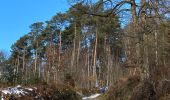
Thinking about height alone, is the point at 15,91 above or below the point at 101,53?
below

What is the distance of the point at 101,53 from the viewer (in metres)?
75.1

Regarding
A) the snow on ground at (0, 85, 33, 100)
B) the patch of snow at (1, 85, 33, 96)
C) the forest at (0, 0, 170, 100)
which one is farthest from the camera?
the forest at (0, 0, 170, 100)

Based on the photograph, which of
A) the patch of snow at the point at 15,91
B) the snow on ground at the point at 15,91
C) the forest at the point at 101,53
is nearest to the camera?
the snow on ground at the point at 15,91

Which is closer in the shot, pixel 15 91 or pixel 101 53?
pixel 15 91

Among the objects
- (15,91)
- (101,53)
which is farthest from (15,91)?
(101,53)

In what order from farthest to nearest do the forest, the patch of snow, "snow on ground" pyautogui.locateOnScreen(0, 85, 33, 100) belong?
the forest < the patch of snow < "snow on ground" pyautogui.locateOnScreen(0, 85, 33, 100)

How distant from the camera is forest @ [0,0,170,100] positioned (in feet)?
63.4

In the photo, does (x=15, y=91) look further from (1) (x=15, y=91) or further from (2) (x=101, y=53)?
(2) (x=101, y=53)

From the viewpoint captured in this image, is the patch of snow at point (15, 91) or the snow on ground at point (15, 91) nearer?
the snow on ground at point (15, 91)

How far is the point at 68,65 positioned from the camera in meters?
62.0

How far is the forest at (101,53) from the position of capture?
63.4ft

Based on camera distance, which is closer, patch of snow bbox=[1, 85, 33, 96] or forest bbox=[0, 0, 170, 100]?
patch of snow bbox=[1, 85, 33, 96]

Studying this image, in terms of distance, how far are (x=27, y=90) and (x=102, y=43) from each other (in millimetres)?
59995

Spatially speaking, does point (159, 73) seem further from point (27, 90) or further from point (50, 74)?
point (50, 74)
